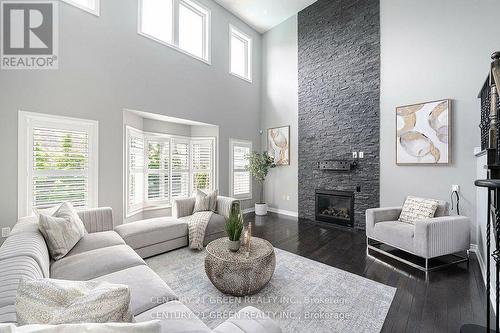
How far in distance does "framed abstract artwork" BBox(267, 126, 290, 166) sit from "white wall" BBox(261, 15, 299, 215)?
0.12m

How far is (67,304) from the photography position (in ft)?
2.85

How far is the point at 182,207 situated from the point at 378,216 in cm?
323

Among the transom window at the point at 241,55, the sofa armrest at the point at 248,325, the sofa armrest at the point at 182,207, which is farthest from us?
the transom window at the point at 241,55

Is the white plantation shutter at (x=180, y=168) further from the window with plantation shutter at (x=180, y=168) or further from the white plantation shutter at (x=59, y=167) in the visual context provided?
the white plantation shutter at (x=59, y=167)

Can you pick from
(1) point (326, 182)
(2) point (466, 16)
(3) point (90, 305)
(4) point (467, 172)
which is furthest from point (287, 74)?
(3) point (90, 305)

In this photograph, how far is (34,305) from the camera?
2.77 ft

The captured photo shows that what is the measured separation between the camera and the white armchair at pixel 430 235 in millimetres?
2650

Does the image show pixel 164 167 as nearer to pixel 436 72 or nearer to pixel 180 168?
pixel 180 168

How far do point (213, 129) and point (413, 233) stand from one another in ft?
14.3

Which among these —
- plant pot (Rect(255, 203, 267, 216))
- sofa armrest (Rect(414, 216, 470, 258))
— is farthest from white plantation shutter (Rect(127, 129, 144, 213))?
sofa armrest (Rect(414, 216, 470, 258))

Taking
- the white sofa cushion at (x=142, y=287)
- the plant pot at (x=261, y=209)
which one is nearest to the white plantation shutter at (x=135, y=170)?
the white sofa cushion at (x=142, y=287)

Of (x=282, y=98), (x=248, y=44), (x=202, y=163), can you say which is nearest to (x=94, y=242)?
(x=202, y=163)

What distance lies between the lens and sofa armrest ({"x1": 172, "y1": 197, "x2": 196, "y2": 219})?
398cm

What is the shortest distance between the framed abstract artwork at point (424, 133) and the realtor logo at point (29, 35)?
225 inches
